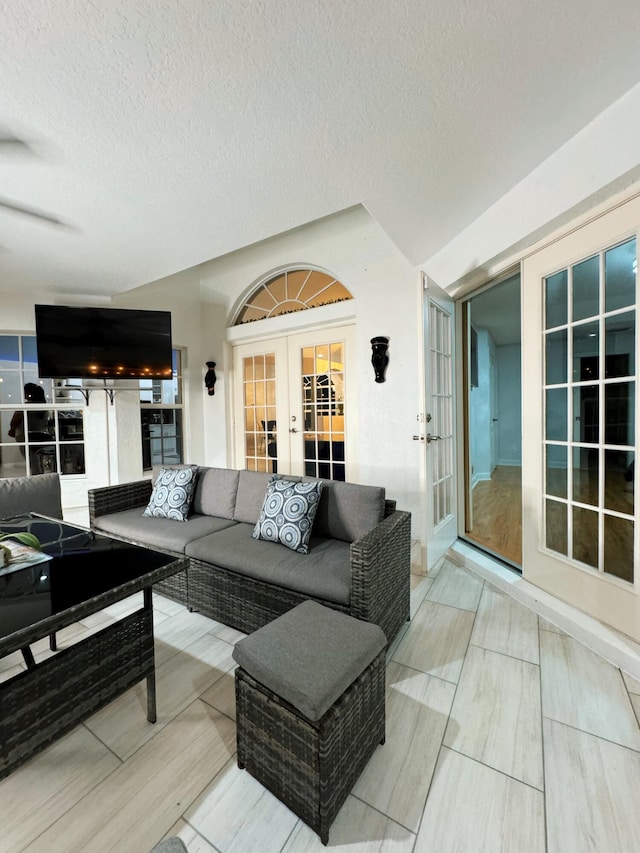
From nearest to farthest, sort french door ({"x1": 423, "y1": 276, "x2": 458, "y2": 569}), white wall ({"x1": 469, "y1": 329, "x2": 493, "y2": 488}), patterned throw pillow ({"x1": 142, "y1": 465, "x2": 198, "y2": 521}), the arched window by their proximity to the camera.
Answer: french door ({"x1": 423, "y1": 276, "x2": 458, "y2": 569}) → patterned throw pillow ({"x1": 142, "y1": 465, "x2": 198, "y2": 521}) → the arched window → white wall ({"x1": 469, "y1": 329, "x2": 493, "y2": 488})

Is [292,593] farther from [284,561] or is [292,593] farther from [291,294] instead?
[291,294]

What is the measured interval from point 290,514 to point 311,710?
1.18 meters

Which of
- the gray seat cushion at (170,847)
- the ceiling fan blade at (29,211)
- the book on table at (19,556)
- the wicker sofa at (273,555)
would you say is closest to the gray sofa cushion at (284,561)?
the wicker sofa at (273,555)

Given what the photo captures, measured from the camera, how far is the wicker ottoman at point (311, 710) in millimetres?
1060

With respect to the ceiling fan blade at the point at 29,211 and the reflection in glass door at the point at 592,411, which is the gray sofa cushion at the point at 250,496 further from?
the ceiling fan blade at the point at 29,211

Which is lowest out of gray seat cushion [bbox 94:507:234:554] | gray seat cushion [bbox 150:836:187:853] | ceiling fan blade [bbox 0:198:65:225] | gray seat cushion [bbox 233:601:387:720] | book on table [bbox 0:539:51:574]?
gray seat cushion [bbox 233:601:387:720]

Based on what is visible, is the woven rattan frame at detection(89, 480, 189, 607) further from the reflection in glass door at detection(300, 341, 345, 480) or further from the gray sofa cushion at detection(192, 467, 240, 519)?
the reflection in glass door at detection(300, 341, 345, 480)

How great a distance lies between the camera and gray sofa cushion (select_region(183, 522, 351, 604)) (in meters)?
1.77

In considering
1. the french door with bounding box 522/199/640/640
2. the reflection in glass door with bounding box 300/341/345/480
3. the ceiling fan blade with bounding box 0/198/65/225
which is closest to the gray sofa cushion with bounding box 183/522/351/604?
the french door with bounding box 522/199/640/640

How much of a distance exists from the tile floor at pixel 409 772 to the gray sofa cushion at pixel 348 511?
2.18 feet

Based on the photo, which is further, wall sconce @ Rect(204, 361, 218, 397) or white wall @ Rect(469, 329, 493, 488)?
white wall @ Rect(469, 329, 493, 488)

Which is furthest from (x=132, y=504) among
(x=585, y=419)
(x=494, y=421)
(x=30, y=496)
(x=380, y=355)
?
(x=494, y=421)

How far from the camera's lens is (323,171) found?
1873 millimetres

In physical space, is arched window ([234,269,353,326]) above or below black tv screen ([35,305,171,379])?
above
